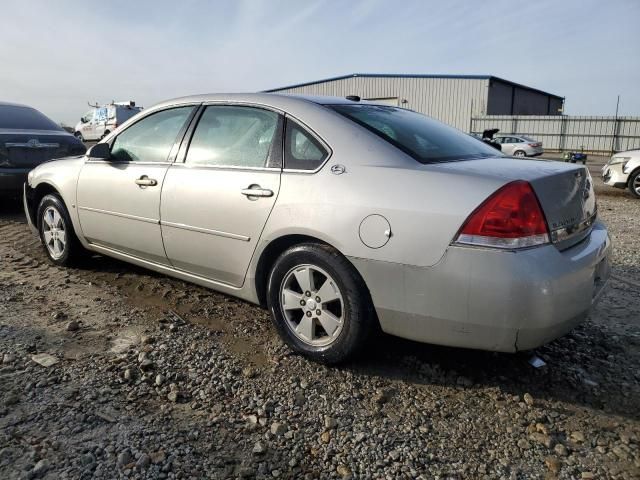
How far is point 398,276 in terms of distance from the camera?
2.45m

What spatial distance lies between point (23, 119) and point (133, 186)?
4.70 metres

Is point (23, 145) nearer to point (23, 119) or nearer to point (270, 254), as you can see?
point (23, 119)

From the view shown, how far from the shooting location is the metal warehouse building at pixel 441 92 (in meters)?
36.1

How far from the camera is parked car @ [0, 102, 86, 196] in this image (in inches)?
259

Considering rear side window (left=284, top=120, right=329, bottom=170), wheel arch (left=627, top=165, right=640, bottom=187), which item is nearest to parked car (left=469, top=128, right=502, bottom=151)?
rear side window (left=284, top=120, right=329, bottom=170)

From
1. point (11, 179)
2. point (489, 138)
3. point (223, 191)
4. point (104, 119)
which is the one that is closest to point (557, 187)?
point (223, 191)

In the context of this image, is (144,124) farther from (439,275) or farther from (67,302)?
(439,275)

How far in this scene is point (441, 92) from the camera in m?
37.1

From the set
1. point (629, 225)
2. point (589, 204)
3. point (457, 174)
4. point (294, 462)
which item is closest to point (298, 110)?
point (457, 174)

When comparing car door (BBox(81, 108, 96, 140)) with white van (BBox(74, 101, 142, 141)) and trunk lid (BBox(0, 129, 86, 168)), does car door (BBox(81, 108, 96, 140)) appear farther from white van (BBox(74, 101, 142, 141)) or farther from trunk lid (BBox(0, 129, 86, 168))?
trunk lid (BBox(0, 129, 86, 168))

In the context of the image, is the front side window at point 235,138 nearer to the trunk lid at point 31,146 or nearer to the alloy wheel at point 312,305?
the alloy wheel at point 312,305

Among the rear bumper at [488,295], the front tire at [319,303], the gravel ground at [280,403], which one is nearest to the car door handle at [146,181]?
the gravel ground at [280,403]

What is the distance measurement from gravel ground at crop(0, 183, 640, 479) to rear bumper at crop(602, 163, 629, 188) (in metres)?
7.92

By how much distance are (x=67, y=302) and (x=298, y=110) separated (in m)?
2.25
